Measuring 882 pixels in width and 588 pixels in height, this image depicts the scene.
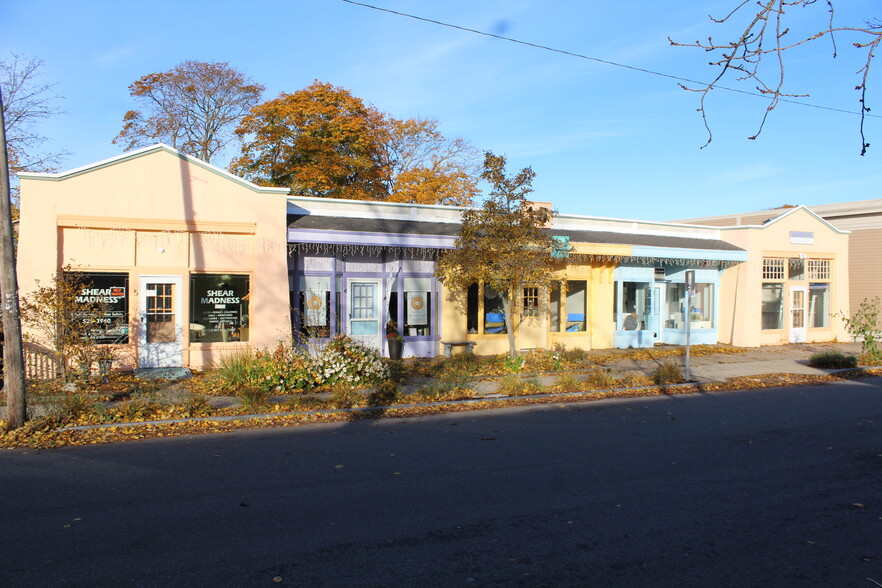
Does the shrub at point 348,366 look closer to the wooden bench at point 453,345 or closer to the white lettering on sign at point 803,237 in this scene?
the wooden bench at point 453,345

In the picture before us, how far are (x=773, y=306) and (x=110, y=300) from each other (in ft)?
73.7

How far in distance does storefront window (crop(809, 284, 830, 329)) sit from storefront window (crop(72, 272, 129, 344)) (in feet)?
80.5

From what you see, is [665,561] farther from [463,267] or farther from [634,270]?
[634,270]

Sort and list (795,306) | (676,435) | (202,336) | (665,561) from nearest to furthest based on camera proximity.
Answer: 1. (665,561)
2. (676,435)
3. (202,336)
4. (795,306)

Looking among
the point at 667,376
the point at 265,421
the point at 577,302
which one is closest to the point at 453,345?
the point at 577,302

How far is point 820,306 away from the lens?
86.5 feet

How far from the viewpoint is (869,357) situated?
19219 mm

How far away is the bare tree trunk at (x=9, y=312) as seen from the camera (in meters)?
9.20

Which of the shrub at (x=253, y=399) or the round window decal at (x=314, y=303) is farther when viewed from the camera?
the round window decal at (x=314, y=303)

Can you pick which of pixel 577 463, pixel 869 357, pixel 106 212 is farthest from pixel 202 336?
pixel 869 357

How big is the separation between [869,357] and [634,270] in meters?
7.21

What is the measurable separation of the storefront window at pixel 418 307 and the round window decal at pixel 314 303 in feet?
8.09

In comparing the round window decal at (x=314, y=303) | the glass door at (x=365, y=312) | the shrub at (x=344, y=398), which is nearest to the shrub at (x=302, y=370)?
the shrub at (x=344, y=398)

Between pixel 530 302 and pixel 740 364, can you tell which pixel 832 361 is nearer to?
pixel 740 364
